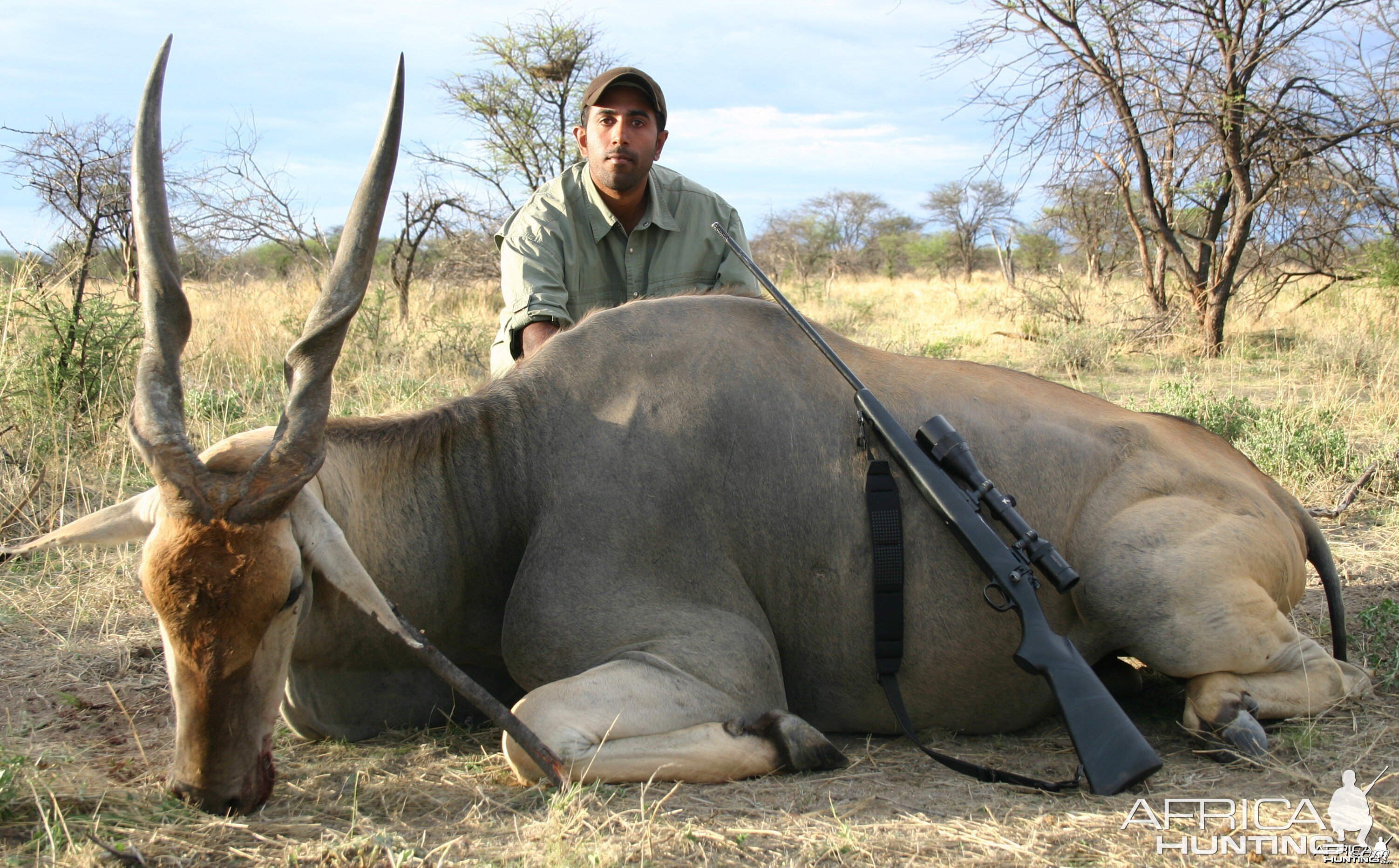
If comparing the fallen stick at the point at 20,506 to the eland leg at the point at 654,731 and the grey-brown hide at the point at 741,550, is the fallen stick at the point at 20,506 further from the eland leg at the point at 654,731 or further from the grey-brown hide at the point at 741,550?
the eland leg at the point at 654,731

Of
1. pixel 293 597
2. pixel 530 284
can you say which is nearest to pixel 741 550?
pixel 293 597

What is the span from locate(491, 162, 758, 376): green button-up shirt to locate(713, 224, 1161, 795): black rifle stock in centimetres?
208

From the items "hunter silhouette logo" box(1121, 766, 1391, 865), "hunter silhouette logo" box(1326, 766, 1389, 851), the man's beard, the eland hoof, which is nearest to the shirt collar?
the man's beard

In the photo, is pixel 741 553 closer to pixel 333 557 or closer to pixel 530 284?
pixel 333 557


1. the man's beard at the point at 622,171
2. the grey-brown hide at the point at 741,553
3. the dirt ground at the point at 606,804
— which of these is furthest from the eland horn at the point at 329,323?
the man's beard at the point at 622,171

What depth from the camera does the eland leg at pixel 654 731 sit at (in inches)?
117

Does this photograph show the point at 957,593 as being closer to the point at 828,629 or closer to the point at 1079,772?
the point at 828,629

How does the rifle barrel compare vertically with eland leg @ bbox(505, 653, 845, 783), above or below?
above

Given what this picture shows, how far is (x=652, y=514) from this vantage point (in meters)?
3.36

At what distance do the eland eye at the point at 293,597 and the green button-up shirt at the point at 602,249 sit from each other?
270 cm

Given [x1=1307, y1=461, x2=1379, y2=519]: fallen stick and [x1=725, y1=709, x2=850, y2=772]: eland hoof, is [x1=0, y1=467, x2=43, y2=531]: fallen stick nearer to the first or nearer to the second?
[x1=725, y1=709, x2=850, y2=772]: eland hoof

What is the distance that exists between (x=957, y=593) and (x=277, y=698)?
2137mm

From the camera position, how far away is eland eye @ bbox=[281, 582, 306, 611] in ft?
9.04

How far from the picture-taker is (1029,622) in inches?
124
